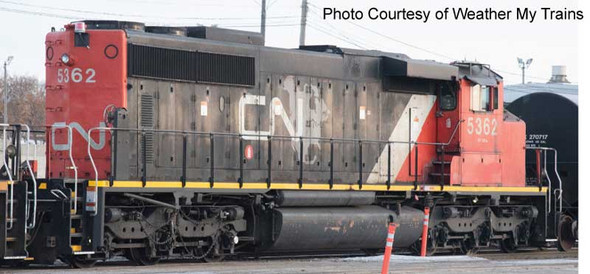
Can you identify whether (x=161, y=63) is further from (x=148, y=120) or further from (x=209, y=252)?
(x=209, y=252)

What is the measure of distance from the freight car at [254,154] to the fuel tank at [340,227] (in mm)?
30

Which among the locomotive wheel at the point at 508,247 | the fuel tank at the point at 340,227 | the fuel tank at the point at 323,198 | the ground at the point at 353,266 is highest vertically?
the fuel tank at the point at 323,198

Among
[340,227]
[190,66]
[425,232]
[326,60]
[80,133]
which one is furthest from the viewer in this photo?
[425,232]

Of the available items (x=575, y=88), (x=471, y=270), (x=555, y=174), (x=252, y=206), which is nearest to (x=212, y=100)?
(x=252, y=206)

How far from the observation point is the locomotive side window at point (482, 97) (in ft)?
70.2

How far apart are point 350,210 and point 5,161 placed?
686cm

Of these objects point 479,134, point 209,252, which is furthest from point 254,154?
point 479,134

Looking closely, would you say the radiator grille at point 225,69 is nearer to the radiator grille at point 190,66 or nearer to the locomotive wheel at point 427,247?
the radiator grille at point 190,66

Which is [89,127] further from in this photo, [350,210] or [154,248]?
[350,210]

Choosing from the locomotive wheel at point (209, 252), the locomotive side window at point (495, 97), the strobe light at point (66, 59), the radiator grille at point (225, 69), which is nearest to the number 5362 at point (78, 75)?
the strobe light at point (66, 59)

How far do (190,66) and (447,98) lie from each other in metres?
6.09

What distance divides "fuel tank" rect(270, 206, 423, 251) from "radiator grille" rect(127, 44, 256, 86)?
8.02 ft

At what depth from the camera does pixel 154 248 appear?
16953mm

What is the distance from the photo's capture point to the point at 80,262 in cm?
1641
